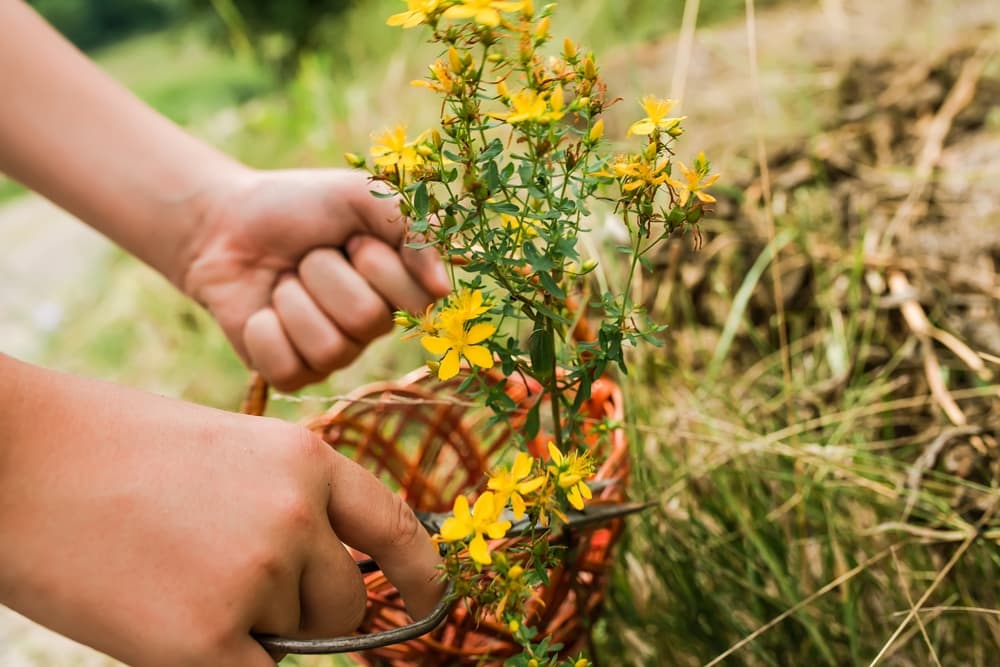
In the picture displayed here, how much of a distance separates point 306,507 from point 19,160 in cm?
78

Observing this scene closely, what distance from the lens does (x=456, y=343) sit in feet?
1.87

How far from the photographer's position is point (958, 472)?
97 cm

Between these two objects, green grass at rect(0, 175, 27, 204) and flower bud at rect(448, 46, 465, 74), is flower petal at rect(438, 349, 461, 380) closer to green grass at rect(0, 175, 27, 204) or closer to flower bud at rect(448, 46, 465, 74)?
flower bud at rect(448, 46, 465, 74)

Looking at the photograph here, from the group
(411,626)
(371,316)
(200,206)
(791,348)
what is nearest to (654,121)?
(411,626)

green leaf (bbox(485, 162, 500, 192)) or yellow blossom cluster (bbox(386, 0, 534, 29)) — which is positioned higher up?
yellow blossom cluster (bbox(386, 0, 534, 29))

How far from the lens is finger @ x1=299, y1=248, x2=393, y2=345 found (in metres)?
0.95

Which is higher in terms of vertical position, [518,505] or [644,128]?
[644,128]

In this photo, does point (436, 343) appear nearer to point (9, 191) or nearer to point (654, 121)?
point (654, 121)

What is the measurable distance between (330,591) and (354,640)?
0.11ft

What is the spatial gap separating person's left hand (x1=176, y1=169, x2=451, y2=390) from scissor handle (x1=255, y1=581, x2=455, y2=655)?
0.43 meters

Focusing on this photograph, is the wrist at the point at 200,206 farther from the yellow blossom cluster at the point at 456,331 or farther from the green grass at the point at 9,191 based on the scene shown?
the green grass at the point at 9,191

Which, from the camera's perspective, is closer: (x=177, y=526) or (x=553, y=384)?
(x=177, y=526)

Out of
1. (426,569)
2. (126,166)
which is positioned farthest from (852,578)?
(126,166)

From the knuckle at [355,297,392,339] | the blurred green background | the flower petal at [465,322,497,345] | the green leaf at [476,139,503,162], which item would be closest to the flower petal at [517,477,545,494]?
the flower petal at [465,322,497,345]
